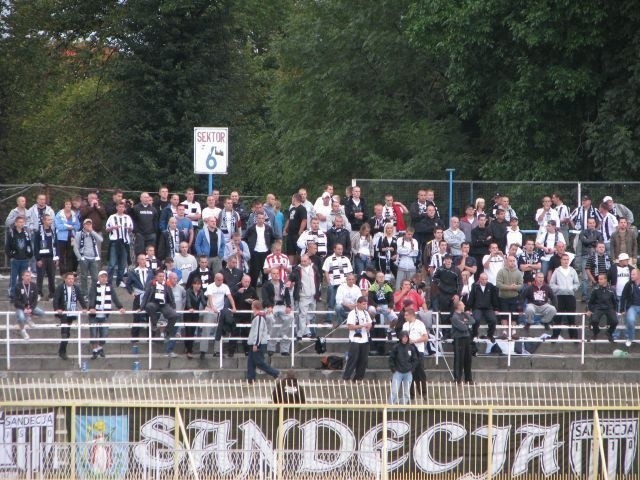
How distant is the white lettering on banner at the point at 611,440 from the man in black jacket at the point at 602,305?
526cm

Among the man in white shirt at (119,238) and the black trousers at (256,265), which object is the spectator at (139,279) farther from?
the black trousers at (256,265)

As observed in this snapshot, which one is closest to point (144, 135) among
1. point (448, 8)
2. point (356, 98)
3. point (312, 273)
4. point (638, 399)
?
point (356, 98)

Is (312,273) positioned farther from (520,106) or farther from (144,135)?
(144,135)

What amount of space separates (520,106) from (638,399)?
15.7m

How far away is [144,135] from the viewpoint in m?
38.7

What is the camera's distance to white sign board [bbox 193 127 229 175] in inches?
957

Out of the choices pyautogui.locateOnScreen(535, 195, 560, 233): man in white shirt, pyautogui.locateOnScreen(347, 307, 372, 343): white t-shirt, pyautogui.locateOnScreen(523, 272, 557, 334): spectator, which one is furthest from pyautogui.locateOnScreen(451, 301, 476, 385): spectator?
pyautogui.locateOnScreen(535, 195, 560, 233): man in white shirt

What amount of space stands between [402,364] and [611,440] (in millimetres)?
3773

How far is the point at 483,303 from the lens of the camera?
21.3 meters

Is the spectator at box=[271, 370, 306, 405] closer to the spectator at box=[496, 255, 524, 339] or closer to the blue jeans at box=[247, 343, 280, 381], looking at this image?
the blue jeans at box=[247, 343, 280, 381]

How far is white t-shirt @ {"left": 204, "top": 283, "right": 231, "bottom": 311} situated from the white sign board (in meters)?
3.61

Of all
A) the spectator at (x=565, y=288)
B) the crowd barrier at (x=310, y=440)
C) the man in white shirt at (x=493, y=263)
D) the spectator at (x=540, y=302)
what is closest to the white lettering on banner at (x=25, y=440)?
the crowd barrier at (x=310, y=440)

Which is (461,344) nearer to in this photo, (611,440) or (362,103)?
(611,440)

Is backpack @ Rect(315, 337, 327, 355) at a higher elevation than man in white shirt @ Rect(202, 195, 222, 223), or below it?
below
